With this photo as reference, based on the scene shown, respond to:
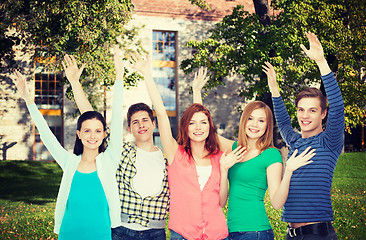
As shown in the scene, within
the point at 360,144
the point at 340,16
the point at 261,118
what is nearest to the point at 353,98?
the point at 340,16

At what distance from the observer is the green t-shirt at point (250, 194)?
400 cm

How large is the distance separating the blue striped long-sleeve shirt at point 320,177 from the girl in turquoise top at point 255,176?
4.8 inches

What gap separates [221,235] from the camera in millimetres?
3994

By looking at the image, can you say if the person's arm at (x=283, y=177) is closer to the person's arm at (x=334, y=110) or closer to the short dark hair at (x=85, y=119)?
the person's arm at (x=334, y=110)

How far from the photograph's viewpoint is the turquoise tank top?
3965 mm

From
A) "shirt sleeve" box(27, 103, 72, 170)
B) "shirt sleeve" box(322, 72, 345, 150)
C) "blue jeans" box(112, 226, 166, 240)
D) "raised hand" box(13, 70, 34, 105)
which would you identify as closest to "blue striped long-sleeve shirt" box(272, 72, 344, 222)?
"shirt sleeve" box(322, 72, 345, 150)

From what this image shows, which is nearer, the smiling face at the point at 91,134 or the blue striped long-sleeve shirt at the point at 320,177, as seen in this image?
the blue striped long-sleeve shirt at the point at 320,177

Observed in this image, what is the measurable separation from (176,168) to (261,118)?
959 millimetres

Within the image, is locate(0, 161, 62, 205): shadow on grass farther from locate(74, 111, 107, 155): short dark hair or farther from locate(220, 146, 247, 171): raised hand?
locate(220, 146, 247, 171): raised hand

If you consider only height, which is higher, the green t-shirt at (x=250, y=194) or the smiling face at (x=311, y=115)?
the smiling face at (x=311, y=115)

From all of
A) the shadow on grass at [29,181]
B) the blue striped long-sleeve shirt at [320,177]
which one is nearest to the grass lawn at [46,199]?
the shadow on grass at [29,181]

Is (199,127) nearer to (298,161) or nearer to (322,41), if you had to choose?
(298,161)

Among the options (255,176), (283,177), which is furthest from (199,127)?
(283,177)

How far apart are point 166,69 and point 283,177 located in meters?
26.9
